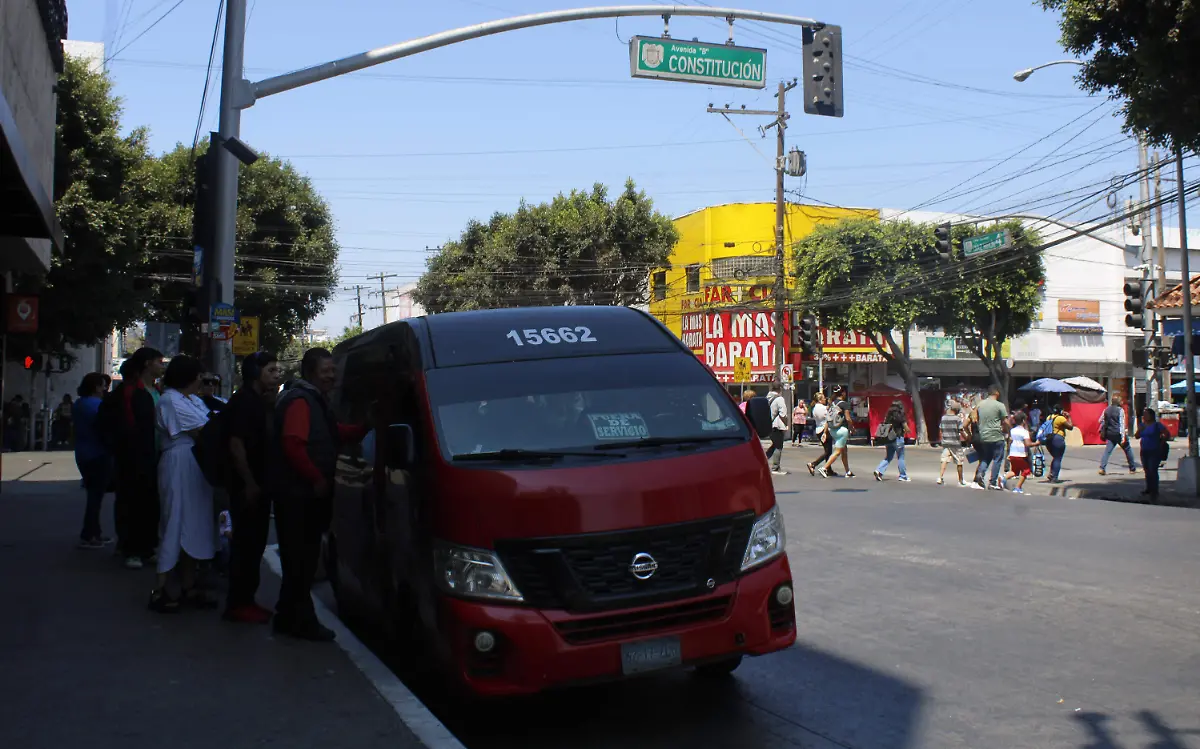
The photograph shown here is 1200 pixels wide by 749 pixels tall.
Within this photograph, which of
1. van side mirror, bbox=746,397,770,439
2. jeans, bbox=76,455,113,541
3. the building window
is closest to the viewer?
van side mirror, bbox=746,397,770,439

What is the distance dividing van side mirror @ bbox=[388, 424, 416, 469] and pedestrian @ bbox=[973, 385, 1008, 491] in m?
15.6

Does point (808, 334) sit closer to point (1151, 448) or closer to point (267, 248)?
point (1151, 448)

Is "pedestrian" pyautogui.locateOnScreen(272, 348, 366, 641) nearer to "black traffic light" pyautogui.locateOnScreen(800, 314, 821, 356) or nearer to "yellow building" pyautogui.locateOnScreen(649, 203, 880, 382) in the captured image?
"black traffic light" pyautogui.locateOnScreen(800, 314, 821, 356)

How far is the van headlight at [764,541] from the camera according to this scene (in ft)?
17.8

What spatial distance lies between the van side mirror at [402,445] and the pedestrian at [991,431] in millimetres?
15553

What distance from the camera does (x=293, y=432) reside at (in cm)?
664

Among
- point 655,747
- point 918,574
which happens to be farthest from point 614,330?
point 918,574

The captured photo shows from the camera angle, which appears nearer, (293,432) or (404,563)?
(404,563)

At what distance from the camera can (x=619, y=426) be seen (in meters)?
5.68

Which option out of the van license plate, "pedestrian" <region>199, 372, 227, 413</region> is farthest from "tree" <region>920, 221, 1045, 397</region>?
the van license plate

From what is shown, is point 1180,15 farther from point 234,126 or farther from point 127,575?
point 127,575

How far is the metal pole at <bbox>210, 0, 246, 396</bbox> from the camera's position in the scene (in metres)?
13.2

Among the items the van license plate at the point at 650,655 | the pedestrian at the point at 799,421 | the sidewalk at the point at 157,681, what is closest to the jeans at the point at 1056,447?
the pedestrian at the point at 799,421

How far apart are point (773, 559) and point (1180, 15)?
30.4ft
